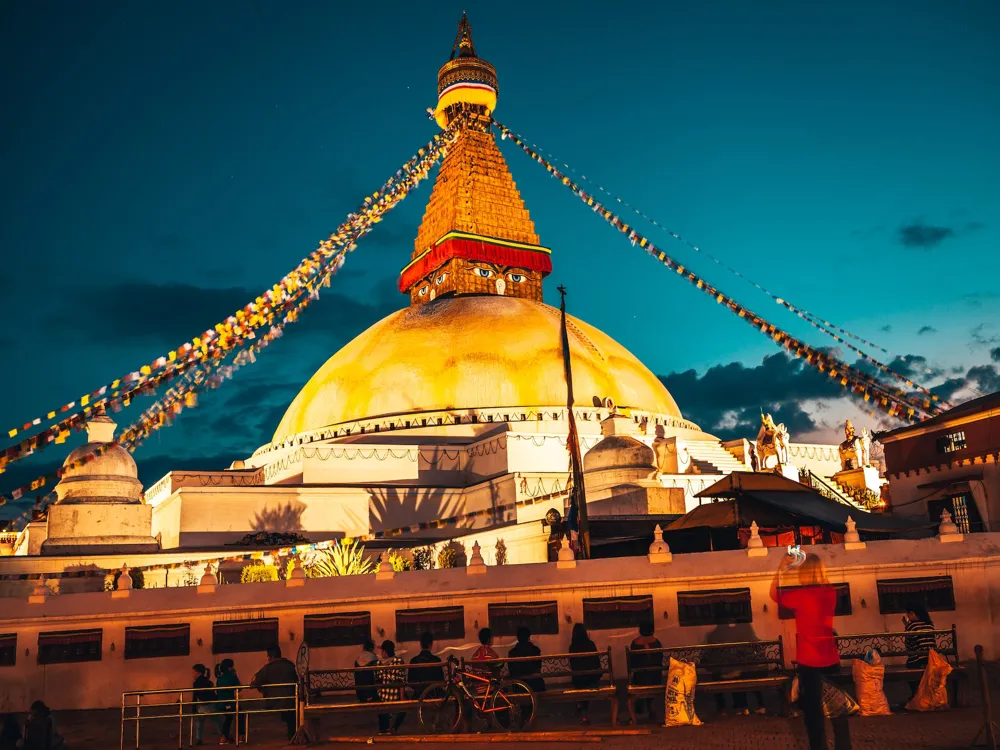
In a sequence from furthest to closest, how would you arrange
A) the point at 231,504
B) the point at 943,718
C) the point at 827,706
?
1. the point at 231,504
2. the point at 943,718
3. the point at 827,706

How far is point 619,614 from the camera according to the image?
677 inches

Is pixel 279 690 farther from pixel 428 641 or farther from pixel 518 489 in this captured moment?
pixel 518 489

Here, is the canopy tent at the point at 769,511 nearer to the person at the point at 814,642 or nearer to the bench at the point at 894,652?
the bench at the point at 894,652

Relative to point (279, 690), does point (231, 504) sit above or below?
above

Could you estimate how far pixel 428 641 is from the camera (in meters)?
13.9

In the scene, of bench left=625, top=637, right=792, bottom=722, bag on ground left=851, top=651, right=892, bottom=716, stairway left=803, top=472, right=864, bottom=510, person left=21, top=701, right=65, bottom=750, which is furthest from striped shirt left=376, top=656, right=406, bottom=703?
stairway left=803, top=472, right=864, bottom=510

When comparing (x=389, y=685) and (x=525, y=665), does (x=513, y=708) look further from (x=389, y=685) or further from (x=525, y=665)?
(x=389, y=685)

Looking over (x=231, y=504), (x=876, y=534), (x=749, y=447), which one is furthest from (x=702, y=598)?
(x=749, y=447)

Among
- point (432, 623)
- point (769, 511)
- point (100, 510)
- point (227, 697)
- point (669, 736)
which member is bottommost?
point (669, 736)

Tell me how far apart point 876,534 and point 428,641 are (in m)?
14.8

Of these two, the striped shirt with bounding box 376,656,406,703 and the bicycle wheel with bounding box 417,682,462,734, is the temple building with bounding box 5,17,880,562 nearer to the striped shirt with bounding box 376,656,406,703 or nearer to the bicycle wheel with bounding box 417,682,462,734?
the striped shirt with bounding box 376,656,406,703

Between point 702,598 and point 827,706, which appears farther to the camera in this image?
point 702,598

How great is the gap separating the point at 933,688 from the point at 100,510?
25.3 meters

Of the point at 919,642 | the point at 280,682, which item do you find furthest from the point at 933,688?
the point at 280,682
